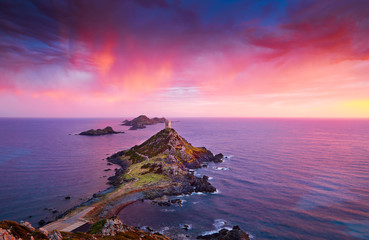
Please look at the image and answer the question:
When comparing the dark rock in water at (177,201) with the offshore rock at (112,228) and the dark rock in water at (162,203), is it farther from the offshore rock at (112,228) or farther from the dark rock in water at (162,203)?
the offshore rock at (112,228)

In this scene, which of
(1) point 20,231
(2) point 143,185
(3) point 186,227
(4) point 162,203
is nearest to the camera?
(1) point 20,231

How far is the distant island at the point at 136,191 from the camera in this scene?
33.1 metres

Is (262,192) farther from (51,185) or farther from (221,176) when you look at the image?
(51,185)

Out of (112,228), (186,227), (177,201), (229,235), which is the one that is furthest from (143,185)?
(229,235)

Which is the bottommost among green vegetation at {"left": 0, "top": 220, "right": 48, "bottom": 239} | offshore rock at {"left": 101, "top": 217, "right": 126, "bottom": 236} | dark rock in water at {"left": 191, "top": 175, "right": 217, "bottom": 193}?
dark rock in water at {"left": 191, "top": 175, "right": 217, "bottom": 193}

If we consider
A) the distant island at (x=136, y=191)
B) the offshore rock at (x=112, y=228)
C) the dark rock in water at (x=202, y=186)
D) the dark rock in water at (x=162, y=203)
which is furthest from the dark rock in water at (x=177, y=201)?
the offshore rock at (x=112, y=228)

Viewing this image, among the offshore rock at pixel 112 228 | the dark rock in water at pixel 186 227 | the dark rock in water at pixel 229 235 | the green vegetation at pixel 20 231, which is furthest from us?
the dark rock in water at pixel 186 227

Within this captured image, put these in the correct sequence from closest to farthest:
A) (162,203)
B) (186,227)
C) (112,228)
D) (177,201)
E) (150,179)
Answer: (112,228)
(186,227)
(162,203)
(177,201)
(150,179)

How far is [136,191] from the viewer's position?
6856 cm

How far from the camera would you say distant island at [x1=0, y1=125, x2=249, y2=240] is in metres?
33.1

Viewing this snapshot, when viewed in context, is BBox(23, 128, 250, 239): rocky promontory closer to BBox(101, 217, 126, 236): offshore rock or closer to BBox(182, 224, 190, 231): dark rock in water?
BBox(101, 217, 126, 236): offshore rock

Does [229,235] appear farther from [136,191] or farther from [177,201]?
[136,191]

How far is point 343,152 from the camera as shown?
409ft

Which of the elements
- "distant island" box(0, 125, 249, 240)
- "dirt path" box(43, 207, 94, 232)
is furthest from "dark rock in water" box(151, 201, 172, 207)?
"dirt path" box(43, 207, 94, 232)
